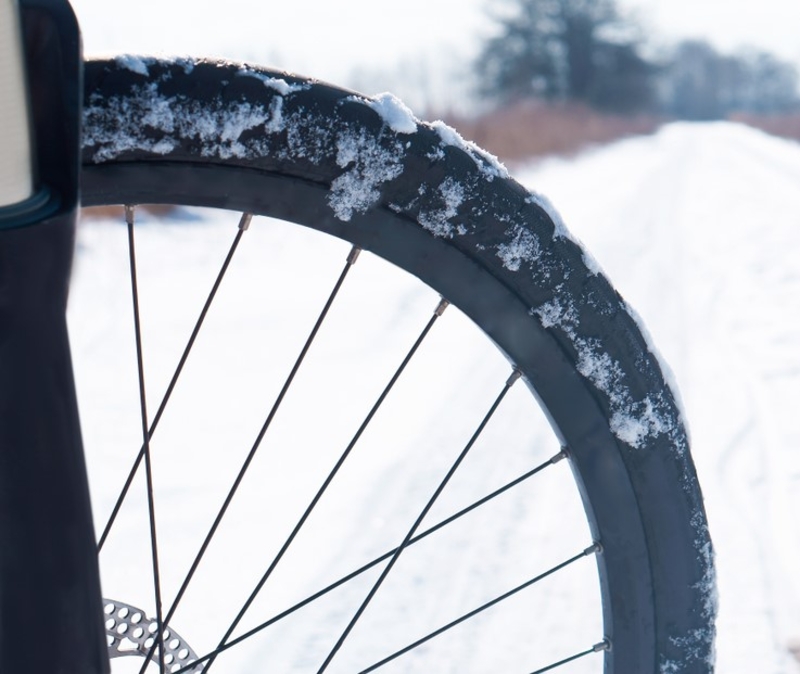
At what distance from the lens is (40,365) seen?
585 millimetres

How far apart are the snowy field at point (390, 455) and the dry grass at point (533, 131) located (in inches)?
219

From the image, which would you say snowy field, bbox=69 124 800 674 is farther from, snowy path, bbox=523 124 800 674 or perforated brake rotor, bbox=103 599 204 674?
perforated brake rotor, bbox=103 599 204 674

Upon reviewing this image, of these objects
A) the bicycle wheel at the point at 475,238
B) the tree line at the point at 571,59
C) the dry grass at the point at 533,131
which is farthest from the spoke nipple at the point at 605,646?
the tree line at the point at 571,59

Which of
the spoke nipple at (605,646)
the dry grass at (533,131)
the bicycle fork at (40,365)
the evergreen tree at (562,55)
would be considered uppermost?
the evergreen tree at (562,55)

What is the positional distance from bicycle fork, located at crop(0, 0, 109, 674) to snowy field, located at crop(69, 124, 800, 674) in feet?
3.07

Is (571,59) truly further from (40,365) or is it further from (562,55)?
(40,365)

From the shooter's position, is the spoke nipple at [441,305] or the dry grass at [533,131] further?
the dry grass at [533,131]

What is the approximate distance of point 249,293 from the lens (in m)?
4.32

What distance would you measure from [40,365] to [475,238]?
0.36 meters

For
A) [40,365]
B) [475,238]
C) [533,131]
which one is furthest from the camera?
[533,131]

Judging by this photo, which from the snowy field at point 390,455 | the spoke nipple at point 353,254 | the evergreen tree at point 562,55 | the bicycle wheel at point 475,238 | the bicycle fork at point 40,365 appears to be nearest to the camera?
the bicycle fork at point 40,365

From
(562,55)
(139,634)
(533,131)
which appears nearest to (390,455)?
(139,634)

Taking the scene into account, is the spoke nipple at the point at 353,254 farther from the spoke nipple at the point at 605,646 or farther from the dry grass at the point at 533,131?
the dry grass at the point at 533,131

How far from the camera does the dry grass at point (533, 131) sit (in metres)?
12.5
